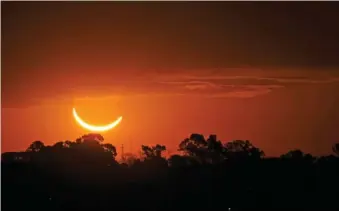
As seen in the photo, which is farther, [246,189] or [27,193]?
[246,189]

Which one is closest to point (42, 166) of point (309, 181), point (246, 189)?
point (246, 189)

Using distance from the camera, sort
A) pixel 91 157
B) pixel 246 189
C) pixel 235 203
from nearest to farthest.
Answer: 1. pixel 235 203
2. pixel 246 189
3. pixel 91 157

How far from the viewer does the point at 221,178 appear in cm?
3688

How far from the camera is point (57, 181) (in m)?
33.4

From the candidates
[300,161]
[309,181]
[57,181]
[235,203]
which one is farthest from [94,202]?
[300,161]

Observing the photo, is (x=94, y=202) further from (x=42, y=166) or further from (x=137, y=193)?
(x=42, y=166)

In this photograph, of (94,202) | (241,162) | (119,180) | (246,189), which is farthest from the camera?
(241,162)

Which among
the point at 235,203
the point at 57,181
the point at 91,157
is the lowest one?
the point at 235,203

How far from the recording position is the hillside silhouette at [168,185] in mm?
29891

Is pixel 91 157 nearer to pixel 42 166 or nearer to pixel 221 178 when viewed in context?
pixel 42 166

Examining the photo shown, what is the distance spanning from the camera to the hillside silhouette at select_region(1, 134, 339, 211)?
29.9 metres

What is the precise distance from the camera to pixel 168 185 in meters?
34.4

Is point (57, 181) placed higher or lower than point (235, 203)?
higher

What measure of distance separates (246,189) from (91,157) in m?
15.6
